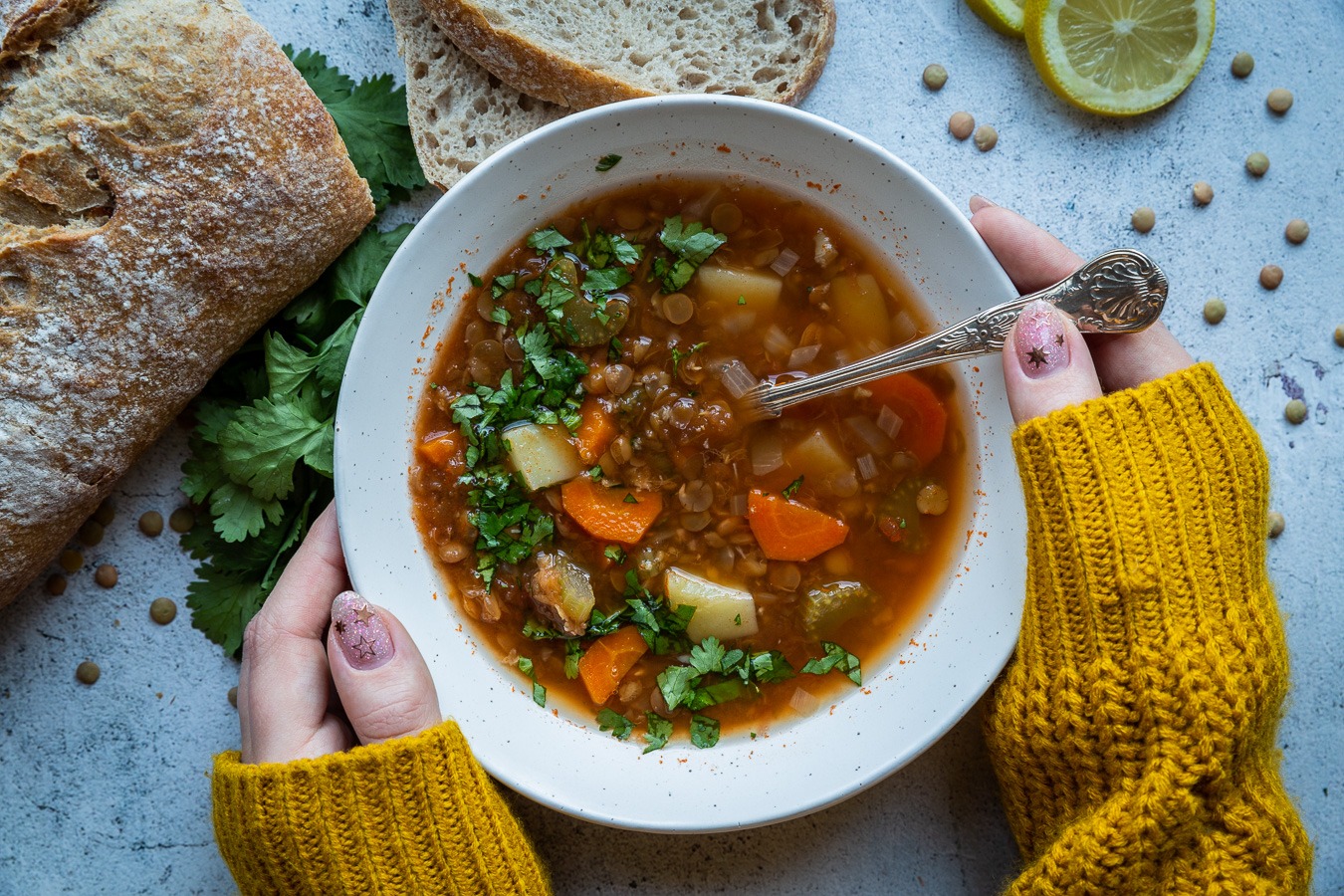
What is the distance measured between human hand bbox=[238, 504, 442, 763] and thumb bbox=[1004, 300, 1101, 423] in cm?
179

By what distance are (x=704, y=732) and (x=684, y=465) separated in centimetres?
79

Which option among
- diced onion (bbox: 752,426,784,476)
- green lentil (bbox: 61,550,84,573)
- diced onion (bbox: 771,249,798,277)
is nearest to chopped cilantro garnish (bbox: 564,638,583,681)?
diced onion (bbox: 752,426,784,476)

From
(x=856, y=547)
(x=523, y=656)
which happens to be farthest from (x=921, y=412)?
(x=523, y=656)

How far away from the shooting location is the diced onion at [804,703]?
289 centimetres

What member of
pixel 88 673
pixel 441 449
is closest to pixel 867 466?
pixel 441 449

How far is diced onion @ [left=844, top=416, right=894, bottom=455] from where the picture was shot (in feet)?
9.42

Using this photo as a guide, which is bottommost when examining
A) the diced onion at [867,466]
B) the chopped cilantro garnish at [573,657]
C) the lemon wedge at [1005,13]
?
the chopped cilantro garnish at [573,657]

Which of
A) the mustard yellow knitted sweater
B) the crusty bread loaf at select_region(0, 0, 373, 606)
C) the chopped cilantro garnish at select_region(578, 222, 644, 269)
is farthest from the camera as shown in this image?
the chopped cilantro garnish at select_region(578, 222, 644, 269)

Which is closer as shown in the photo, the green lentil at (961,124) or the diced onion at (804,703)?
the diced onion at (804,703)

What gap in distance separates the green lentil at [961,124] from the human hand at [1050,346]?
0.81ft

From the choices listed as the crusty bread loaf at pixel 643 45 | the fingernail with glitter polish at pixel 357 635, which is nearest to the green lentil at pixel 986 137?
the crusty bread loaf at pixel 643 45

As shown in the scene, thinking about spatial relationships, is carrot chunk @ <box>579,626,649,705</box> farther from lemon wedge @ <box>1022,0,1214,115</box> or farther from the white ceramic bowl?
lemon wedge @ <box>1022,0,1214,115</box>

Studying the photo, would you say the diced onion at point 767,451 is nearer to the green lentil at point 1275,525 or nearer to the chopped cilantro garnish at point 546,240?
the chopped cilantro garnish at point 546,240

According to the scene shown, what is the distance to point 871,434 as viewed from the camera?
2873mm
